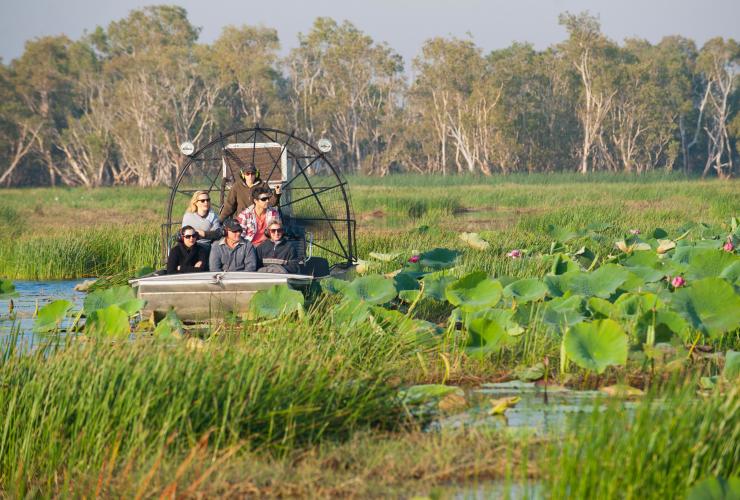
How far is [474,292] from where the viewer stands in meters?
7.37

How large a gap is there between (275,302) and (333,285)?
706 millimetres

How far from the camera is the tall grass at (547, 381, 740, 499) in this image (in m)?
4.00

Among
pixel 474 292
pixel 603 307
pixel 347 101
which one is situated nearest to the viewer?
pixel 603 307

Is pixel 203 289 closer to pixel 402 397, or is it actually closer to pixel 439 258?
pixel 439 258

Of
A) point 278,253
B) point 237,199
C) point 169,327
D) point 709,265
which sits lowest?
point 169,327

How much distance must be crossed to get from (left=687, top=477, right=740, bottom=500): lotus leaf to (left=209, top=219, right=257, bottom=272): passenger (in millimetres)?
6114

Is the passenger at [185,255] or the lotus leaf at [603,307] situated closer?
the lotus leaf at [603,307]

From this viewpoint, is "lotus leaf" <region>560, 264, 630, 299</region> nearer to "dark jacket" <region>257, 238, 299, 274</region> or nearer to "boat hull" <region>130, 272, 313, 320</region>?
"boat hull" <region>130, 272, 313, 320</region>

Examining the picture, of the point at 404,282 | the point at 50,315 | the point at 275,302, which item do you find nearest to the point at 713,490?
the point at 275,302

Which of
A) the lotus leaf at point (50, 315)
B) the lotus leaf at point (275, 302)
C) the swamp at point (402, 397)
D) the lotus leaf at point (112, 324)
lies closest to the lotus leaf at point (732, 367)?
the swamp at point (402, 397)

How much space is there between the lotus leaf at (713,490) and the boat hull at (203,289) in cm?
533

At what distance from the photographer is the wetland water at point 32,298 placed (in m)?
9.85

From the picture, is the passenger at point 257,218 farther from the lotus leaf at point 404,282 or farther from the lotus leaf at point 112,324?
the lotus leaf at point 112,324

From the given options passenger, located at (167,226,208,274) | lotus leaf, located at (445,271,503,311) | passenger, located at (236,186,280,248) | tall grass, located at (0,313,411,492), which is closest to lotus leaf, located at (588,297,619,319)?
lotus leaf, located at (445,271,503,311)
